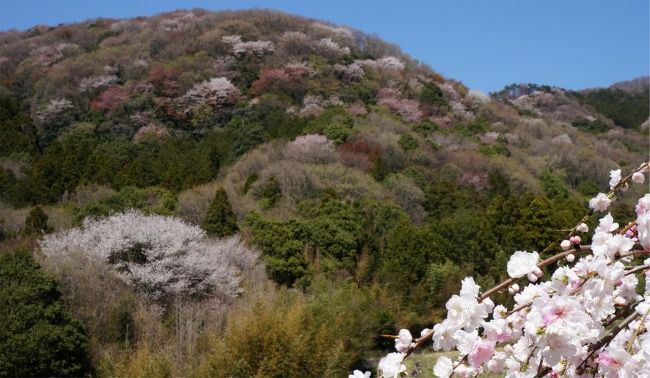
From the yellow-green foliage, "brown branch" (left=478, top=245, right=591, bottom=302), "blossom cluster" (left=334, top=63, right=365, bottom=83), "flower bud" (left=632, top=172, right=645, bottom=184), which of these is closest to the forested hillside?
the yellow-green foliage

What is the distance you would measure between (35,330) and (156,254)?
3.62 meters

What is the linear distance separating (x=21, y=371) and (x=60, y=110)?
27114 mm

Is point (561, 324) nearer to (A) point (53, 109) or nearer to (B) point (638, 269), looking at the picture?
(B) point (638, 269)

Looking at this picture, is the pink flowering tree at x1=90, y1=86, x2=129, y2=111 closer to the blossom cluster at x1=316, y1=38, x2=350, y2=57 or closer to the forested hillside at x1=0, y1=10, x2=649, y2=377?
the forested hillside at x1=0, y1=10, x2=649, y2=377

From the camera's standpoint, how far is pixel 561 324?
52.8 inches

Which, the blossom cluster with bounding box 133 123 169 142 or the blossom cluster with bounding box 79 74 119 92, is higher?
the blossom cluster with bounding box 79 74 119 92

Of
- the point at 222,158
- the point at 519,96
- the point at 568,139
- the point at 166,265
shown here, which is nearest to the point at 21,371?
the point at 166,265

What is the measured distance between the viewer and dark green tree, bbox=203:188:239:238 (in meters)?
15.6

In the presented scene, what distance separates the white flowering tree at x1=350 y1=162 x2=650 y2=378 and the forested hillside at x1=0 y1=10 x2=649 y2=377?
0.91 m

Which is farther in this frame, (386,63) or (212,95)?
(386,63)

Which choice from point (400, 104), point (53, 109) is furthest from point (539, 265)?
point (53, 109)

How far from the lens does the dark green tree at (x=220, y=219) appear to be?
15577mm

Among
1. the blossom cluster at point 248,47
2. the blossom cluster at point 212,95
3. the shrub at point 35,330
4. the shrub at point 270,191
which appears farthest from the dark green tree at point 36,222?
the blossom cluster at point 248,47

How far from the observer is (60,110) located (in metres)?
32.3
